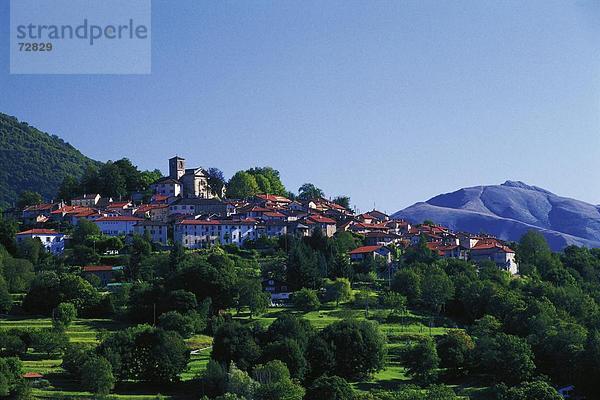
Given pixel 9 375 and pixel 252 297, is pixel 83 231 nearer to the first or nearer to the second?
pixel 252 297

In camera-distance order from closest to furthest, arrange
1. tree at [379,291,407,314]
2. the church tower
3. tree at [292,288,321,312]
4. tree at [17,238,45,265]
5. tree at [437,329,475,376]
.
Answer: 1. tree at [437,329,475,376]
2. tree at [292,288,321,312]
3. tree at [379,291,407,314]
4. tree at [17,238,45,265]
5. the church tower

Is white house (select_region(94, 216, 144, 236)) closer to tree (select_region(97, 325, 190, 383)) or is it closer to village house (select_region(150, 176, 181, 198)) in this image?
village house (select_region(150, 176, 181, 198))

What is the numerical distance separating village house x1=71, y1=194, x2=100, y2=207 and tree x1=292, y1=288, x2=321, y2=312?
36.5 m

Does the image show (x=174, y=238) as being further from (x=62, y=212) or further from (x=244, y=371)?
(x=244, y=371)

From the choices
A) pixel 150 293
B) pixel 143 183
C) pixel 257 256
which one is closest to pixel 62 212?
pixel 143 183

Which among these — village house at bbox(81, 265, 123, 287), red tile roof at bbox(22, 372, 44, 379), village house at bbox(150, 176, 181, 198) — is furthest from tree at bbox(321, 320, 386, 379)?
village house at bbox(150, 176, 181, 198)

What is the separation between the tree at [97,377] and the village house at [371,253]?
35.4 meters

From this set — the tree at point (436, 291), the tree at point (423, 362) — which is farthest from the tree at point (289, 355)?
the tree at point (436, 291)

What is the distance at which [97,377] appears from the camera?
144 feet

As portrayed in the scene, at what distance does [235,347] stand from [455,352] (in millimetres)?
12691

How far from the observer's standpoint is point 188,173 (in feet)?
317

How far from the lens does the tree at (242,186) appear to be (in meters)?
98.4

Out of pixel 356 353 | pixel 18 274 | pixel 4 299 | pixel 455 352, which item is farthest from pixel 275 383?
pixel 18 274

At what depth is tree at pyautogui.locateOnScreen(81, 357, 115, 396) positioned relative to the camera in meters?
43.7
